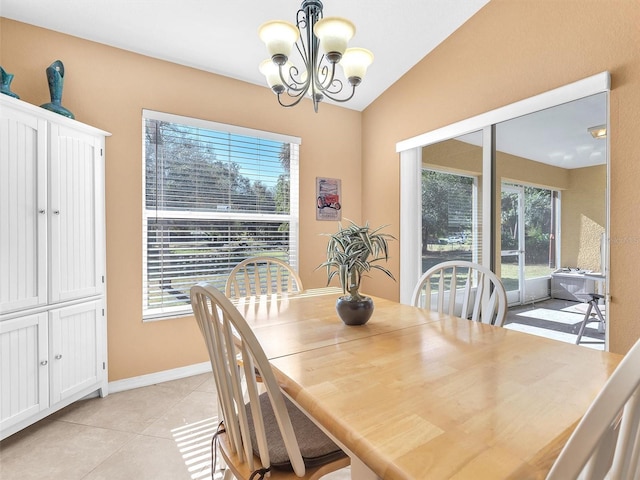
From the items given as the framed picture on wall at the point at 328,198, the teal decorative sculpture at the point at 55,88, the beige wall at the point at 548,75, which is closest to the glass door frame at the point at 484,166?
the beige wall at the point at 548,75

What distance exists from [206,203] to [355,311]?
1.85 meters

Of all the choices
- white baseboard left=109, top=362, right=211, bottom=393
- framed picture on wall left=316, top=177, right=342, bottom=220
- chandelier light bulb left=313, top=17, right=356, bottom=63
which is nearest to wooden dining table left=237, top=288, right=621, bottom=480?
chandelier light bulb left=313, top=17, right=356, bottom=63

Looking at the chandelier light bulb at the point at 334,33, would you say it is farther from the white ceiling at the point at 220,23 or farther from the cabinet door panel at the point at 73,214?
the cabinet door panel at the point at 73,214

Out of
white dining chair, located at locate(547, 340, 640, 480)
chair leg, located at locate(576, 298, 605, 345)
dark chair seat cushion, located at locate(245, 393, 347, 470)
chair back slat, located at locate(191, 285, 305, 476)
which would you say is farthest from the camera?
chair leg, located at locate(576, 298, 605, 345)

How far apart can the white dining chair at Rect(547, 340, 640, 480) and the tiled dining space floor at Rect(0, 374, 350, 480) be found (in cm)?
146

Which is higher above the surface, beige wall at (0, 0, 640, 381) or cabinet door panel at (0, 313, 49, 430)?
beige wall at (0, 0, 640, 381)

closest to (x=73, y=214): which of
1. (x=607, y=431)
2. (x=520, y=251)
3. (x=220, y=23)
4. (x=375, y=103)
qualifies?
(x=220, y=23)

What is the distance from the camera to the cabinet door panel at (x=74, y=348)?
6.55 ft

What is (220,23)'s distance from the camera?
2266mm

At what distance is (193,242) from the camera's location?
2721 mm

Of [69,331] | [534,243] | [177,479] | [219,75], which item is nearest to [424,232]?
[534,243]

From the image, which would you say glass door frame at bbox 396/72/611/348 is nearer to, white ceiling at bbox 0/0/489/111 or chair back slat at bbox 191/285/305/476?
white ceiling at bbox 0/0/489/111

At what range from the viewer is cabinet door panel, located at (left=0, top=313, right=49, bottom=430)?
1745 mm

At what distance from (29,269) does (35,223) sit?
0.26 metres
